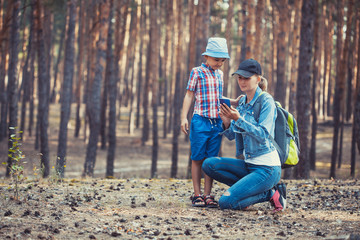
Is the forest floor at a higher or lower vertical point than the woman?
lower

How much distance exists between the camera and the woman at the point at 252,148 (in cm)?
519

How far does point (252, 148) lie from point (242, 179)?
0.42 m

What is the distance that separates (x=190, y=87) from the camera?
574cm

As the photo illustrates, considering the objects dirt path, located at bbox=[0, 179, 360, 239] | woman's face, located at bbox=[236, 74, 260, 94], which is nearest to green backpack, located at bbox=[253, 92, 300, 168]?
woman's face, located at bbox=[236, 74, 260, 94]

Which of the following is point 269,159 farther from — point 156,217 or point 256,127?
point 156,217

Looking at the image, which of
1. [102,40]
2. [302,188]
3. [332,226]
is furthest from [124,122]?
[332,226]

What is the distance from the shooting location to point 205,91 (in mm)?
5750

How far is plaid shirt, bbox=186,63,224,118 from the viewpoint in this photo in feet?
18.7

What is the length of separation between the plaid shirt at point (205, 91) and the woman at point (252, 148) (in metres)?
0.32

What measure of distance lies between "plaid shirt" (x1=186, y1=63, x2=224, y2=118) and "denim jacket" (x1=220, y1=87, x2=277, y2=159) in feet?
1.34

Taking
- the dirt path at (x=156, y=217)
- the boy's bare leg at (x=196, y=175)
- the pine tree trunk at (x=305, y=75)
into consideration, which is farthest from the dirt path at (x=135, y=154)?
the boy's bare leg at (x=196, y=175)

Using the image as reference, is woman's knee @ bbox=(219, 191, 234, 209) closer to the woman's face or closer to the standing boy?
the standing boy

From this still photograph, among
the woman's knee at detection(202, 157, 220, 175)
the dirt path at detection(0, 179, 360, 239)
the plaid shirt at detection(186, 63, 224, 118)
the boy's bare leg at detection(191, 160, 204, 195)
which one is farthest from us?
the boy's bare leg at detection(191, 160, 204, 195)

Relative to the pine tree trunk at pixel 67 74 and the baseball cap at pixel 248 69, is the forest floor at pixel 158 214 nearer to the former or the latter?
the baseball cap at pixel 248 69
